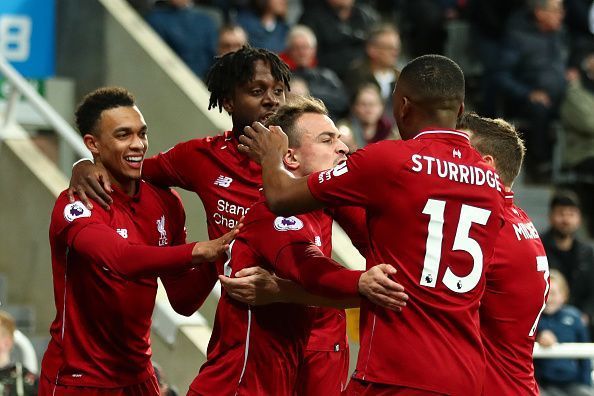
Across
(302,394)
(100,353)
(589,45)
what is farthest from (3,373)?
(589,45)

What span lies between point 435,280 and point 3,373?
3.20m

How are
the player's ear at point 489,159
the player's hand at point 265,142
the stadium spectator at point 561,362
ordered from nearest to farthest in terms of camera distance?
the player's hand at point 265,142
the player's ear at point 489,159
the stadium spectator at point 561,362

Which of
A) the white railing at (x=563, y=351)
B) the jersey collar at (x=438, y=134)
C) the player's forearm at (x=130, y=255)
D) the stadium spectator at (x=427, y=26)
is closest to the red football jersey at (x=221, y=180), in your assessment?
the player's forearm at (x=130, y=255)

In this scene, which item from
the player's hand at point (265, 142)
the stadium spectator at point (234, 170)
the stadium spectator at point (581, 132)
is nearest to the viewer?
the player's hand at point (265, 142)

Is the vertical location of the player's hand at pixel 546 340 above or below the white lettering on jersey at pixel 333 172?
below

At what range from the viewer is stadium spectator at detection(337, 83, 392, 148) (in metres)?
9.54

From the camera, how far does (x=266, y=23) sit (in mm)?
10648

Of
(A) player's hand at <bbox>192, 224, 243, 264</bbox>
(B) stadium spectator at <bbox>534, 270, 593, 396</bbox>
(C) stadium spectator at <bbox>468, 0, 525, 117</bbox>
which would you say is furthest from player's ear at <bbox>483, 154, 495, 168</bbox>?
(C) stadium spectator at <bbox>468, 0, 525, 117</bbox>

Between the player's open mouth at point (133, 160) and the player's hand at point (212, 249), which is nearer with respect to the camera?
the player's hand at point (212, 249)

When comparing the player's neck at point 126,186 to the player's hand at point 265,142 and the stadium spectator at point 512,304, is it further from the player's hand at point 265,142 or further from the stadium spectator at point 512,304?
the stadium spectator at point 512,304

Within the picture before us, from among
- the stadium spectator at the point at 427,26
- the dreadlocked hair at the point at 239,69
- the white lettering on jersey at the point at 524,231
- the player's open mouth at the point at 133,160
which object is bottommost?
the white lettering on jersey at the point at 524,231

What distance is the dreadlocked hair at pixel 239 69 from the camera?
563 cm

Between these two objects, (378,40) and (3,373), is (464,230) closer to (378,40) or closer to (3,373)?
(3,373)

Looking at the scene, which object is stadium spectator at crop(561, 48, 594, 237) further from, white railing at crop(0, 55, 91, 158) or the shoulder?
the shoulder
